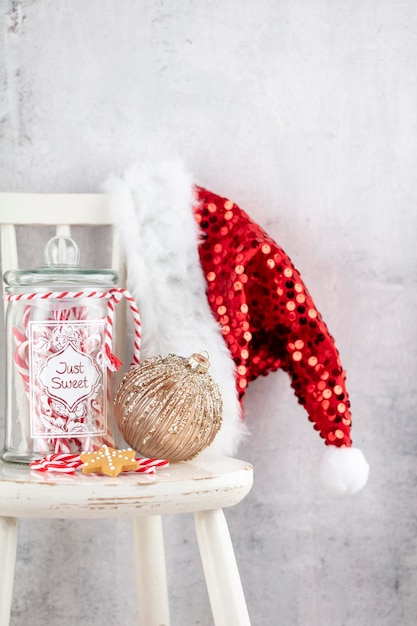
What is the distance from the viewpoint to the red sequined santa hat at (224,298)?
102cm

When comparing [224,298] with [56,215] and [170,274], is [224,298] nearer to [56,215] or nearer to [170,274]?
[170,274]

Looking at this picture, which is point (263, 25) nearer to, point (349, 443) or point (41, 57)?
point (41, 57)

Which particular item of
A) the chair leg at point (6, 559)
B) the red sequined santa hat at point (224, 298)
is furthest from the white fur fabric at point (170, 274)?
the chair leg at point (6, 559)

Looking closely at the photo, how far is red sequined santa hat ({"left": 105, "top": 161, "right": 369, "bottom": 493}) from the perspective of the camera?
102 cm

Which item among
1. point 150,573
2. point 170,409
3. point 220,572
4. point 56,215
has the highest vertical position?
point 56,215

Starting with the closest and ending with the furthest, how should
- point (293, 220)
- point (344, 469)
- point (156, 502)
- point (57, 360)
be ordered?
point (156, 502)
point (57, 360)
point (344, 469)
point (293, 220)

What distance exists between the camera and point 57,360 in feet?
2.92

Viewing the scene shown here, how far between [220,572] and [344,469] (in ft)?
0.85

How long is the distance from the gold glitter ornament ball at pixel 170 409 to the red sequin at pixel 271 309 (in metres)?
0.13

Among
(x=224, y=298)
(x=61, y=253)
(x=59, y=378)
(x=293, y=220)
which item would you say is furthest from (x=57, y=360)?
(x=293, y=220)

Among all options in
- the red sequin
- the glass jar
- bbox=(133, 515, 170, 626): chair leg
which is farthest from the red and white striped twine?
bbox=(133, 515, 170, 626): chair leg

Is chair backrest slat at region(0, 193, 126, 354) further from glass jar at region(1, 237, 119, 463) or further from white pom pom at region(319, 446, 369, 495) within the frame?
white pom pom at region(319, 446, 369, 495)

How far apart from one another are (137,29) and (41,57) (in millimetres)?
151

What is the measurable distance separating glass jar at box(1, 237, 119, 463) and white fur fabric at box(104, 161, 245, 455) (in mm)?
99
